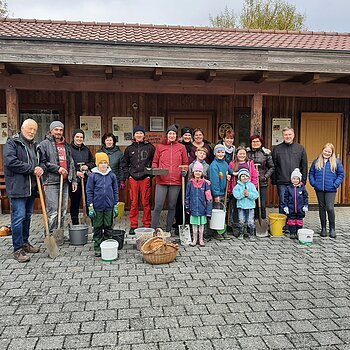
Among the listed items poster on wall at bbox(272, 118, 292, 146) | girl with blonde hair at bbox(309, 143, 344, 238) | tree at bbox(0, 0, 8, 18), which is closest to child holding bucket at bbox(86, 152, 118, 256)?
girl with blonde hair at bbox(309, 143, 344, 238)

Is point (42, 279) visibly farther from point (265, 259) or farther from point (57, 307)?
point (265, 259)

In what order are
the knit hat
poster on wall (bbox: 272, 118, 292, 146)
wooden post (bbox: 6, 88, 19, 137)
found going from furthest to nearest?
poster on wall (bbox: 272, 118, 292, 146) < wooden post (bbox: 6, 88, 19, 137) < the knit hat

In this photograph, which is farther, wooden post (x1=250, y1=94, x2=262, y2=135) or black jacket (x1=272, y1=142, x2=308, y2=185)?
wooden post (x1=250, y1=94, x2=262, y2=135)

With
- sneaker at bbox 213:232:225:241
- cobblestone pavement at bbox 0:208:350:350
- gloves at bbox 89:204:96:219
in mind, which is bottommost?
cobblestone pavement at bbox 0:208:350:350

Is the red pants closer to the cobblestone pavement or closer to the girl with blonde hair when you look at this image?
the cobblestone pavement

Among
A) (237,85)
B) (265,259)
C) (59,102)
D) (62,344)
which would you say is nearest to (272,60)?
(237,85)

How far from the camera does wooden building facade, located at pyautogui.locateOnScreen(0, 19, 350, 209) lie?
17.2ft

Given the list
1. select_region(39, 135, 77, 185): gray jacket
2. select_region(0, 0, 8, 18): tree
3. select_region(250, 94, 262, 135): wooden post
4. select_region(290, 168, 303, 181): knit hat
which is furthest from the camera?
select_region(0, 0, 8, 18): tree

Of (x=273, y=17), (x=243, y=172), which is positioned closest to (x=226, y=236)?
(x=243, y=172)

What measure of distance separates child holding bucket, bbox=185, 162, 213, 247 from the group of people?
1cm

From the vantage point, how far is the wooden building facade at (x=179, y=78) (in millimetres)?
5250

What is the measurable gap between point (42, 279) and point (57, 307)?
74cm

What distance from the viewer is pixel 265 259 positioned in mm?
4570

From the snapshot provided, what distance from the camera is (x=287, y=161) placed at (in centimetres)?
569
